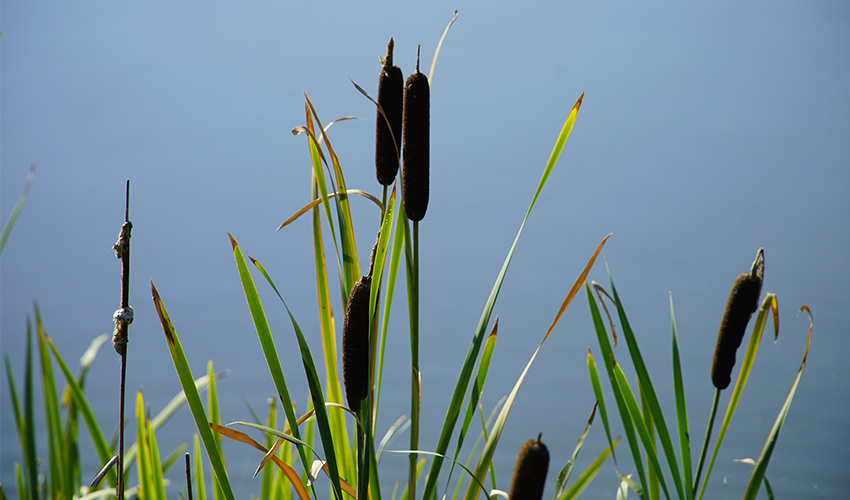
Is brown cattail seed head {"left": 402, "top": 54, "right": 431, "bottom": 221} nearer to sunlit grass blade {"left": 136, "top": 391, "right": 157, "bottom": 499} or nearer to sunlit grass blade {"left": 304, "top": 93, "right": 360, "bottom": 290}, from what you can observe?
sunlit grass blade {"left": 304, "top": 93, "right": 360, "bottom": 290}

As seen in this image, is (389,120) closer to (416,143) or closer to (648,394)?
(416,143)

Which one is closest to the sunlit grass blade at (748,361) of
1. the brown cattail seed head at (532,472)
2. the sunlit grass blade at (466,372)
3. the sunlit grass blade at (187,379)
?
the sunlit grass blade at (466,372)

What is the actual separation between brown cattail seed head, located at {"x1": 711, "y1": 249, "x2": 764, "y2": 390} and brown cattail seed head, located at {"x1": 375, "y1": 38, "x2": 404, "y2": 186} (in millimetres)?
347

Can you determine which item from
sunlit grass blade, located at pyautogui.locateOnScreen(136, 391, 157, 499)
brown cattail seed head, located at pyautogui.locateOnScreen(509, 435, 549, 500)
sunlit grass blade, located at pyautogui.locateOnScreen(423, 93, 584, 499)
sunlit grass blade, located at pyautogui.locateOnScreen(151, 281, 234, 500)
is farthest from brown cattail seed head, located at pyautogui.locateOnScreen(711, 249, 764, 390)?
sunlit grass blade, located at pyautogui.locateOnScreen(136, 391, 157, 499)

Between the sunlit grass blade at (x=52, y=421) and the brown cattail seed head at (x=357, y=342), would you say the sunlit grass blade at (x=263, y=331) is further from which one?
the sunlit grass blade at (x=52, y=421)

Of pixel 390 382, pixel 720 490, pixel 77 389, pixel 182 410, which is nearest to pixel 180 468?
pixel 182 410

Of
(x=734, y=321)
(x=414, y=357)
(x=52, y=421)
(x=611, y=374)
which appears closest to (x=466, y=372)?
(x=414, y=357)

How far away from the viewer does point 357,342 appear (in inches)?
17.6

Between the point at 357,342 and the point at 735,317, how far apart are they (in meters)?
0.38

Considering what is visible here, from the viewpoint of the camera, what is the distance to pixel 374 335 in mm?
581

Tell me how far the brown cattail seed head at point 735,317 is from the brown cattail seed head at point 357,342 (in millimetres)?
355

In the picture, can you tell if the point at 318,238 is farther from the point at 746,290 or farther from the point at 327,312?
the point at 746,290

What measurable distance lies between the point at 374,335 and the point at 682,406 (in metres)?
0.33

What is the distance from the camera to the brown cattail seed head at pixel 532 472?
353 millimetres
